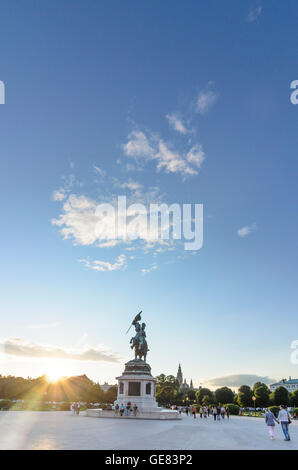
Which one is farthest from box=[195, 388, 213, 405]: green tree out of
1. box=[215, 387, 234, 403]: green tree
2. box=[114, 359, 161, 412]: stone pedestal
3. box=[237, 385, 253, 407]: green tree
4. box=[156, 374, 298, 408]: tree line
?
box=[114, 359, 161, 412]: stone pedestal

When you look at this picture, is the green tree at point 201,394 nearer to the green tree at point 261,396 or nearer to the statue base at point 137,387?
the green tree at point 261,396

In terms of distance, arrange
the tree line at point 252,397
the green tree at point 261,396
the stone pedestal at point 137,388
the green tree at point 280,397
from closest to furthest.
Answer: the stone pedestal at point 137,388
the green tree at point 280,397
the tree line at point 252,397
the green tree at point 261,396

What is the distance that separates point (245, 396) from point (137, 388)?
162 feet

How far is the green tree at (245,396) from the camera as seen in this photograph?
251ft

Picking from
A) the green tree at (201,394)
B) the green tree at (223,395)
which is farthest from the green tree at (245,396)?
the green tree at (201,394)

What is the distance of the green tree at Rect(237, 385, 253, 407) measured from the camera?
76.4 m

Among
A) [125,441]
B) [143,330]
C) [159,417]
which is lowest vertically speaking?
[159,417]

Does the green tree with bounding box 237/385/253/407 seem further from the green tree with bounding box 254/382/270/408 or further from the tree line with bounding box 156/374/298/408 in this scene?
the green tree with bounding box 254/382/270/408

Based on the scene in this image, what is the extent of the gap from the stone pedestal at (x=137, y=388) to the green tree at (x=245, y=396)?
4571 cm

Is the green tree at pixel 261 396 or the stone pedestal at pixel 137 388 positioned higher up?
the stone pedestal at pixel 137 388

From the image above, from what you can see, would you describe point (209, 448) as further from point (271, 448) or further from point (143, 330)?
point (143, 330)
